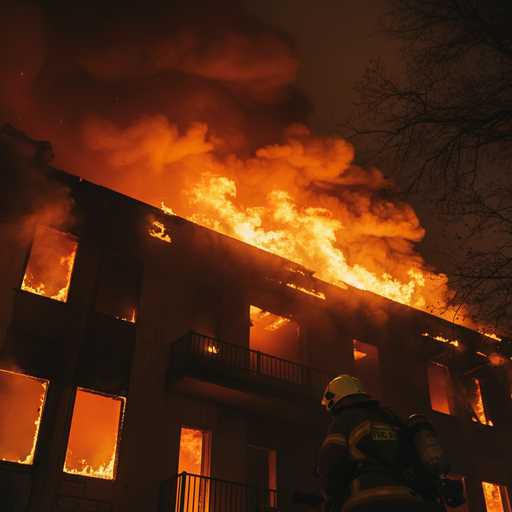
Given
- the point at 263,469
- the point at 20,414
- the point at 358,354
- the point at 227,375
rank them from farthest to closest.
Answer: the point at 358,354, the point at 263,469, the point at 227,375, the point at 20,414

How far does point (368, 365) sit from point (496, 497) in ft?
17.9

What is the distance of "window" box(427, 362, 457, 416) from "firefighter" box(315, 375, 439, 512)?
14.3 m

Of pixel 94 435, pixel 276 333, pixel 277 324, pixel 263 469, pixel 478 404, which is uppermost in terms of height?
pixel 277 324

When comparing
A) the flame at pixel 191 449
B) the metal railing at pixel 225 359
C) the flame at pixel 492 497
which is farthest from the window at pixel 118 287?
the flame at pixel 492 497

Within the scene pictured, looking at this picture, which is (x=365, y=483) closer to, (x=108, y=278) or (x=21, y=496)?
(x=21, y=496)

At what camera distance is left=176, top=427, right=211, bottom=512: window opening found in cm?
1098

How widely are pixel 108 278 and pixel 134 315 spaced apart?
1038mm

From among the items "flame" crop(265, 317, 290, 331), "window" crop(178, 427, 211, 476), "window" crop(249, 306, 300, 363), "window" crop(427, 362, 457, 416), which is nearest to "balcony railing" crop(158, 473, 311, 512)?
"window" crop(178, 427, 211, 476)

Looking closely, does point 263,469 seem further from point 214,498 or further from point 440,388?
point 440,388

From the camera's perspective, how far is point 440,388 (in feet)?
60.0

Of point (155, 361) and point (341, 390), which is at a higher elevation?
point (155, 361)

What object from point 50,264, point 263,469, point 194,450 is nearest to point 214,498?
point 194,450

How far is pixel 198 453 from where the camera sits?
12422 mm

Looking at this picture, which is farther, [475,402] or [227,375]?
[475,402]
